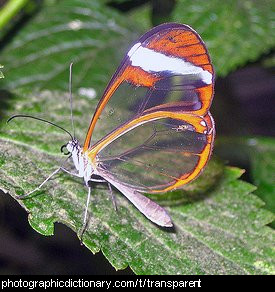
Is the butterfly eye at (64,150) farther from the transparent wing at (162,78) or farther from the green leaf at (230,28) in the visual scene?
the green leaf at (230,28)

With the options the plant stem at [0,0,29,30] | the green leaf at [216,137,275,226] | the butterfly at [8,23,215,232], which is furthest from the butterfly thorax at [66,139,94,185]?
the green leaf at [216,137,275,226]

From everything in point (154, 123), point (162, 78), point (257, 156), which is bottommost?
point (257, 156)

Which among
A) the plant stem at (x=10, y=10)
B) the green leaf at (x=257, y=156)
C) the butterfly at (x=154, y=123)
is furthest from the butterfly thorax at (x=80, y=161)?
the green leaf at (x=257, y=156)

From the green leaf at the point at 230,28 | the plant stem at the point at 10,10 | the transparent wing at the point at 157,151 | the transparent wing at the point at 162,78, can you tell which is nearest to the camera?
the transparent wing at the point at 162,78

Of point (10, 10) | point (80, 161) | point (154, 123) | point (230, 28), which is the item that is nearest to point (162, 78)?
point (154, 123)

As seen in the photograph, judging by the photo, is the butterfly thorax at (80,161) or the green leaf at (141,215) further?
the butterfly thorax at (80,161)

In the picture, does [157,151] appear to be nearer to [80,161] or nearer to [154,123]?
[154,123]
